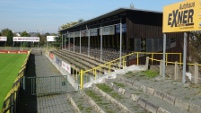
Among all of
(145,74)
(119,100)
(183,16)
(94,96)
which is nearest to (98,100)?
(94,96)

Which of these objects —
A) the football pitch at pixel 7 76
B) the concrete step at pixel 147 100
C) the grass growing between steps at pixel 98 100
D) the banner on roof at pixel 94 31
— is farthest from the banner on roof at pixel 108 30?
the football pitch at pixel 7 76

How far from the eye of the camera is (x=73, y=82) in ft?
59.6

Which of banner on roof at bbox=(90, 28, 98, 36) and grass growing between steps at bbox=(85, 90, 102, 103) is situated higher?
banner on roof at bbox=(90, 28, 98, 36)

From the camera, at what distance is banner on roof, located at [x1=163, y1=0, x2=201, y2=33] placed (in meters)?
10.6

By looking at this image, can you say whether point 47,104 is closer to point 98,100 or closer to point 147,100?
point 98,100

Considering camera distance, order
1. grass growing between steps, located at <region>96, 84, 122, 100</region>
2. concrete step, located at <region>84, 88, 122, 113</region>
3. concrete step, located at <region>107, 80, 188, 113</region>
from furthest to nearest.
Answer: grass growing between steps, located at <region>96, 84, 122, 100</region> < concrete step, located at <region>84, 88, 122, 113</region> < concrete step, located at <region>107, 80, 188, 113</region>

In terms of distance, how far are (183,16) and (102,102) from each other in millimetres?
5187

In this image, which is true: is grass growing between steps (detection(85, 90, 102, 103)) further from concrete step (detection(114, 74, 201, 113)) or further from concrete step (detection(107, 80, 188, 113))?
concrete step (detection(114, 74, 201, 113))

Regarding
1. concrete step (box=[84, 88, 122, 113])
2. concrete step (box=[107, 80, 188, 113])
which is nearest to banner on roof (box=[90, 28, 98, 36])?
concrete step (box=[84, 88, 122, 113])

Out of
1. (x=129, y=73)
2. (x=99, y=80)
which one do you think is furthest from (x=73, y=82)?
(x=129, y=73)

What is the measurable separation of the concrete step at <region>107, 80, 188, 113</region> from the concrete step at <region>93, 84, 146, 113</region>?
0.19m

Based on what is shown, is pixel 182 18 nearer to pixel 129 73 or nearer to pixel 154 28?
pixel 129 73

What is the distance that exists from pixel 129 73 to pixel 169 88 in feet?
14.9

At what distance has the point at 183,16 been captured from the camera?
11359 mm
